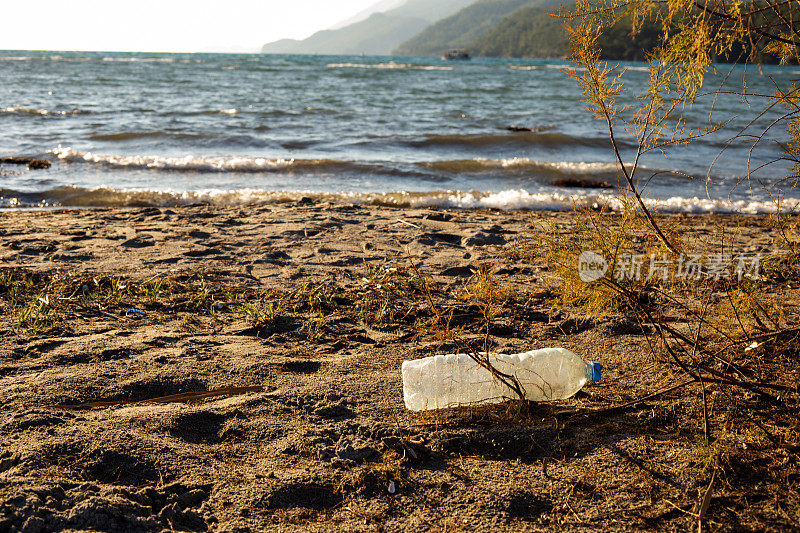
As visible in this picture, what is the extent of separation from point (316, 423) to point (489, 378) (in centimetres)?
74

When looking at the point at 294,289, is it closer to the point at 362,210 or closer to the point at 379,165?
the point at 362,210

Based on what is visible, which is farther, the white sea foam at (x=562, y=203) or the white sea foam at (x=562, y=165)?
the white sea foam at (x=562, y=165)

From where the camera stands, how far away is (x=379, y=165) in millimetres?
8680

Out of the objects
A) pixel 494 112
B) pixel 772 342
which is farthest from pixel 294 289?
pixel 494 112

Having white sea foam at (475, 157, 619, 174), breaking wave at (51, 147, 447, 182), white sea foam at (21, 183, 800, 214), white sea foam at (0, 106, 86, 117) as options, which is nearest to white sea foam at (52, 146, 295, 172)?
breaking wave at (51, 147, 447, 182)

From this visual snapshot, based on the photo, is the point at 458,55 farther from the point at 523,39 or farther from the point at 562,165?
the point at 562,165

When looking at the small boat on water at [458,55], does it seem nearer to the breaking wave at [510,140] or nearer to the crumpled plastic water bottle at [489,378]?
the breaking wave at [510,140]

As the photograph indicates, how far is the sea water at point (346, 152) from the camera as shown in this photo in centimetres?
689

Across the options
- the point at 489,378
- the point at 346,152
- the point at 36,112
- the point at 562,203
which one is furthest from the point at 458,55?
the point at 489,378

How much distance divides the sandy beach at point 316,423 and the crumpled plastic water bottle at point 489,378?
7 centimetres

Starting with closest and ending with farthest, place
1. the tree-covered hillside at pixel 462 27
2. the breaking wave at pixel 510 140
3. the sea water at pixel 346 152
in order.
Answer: the sea water at pixel 346 152 → the breaking wave at pixel 510 140 → the tree-covered hillside at pixel 462 27

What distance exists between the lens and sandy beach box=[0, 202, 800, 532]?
5.38 ft

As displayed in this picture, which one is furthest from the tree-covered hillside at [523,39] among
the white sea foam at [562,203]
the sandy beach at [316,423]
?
the sandy beach at [316,423]

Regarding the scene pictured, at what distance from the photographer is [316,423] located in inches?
83.3
